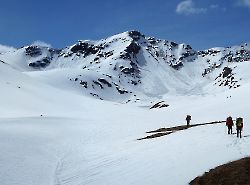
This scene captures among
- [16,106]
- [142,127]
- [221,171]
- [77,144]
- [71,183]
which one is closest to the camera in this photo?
[221,171]

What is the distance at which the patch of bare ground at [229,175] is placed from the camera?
2016 centimetres

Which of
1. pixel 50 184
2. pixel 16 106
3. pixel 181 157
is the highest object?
pixel 16 106

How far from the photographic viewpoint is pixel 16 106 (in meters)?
88.3

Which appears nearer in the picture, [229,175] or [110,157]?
[229,175]

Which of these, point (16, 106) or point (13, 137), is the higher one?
point (16, 106)

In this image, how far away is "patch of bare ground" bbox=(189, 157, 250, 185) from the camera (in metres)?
20.2

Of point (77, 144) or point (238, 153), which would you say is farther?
point (77, 144)

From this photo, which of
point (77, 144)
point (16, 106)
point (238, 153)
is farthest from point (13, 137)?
point (16, 106)

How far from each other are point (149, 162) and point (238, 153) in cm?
603

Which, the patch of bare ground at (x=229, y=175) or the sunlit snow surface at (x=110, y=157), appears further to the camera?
the sunlit snow surface at (x=110, y=157)

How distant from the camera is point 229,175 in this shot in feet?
67.9

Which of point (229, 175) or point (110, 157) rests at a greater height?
point (110, 157)

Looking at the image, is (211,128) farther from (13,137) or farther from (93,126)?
(93,126)

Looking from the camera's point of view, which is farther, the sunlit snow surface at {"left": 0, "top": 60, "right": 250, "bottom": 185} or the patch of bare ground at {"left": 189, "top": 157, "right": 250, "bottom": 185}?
the sunlit snow surface at {"left": 0, "top": 60, "right": 250, "bottom": 185}
